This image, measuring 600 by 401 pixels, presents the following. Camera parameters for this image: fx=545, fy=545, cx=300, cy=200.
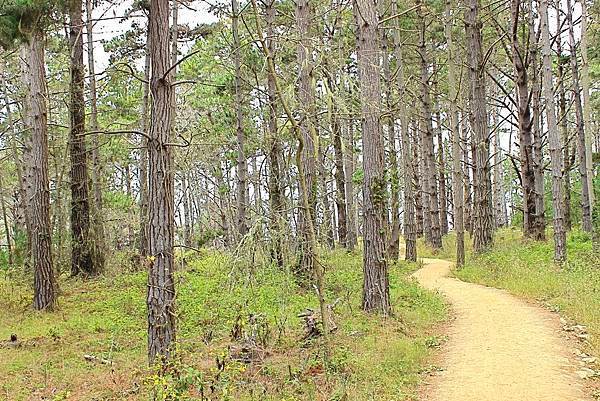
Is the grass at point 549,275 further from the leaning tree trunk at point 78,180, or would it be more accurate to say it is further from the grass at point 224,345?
the leaning tree trunk at point 78,180

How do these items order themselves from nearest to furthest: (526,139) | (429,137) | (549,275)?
(549,275), (526,139), (429,137)

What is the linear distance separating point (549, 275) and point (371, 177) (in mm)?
4737

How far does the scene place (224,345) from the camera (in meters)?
7.69

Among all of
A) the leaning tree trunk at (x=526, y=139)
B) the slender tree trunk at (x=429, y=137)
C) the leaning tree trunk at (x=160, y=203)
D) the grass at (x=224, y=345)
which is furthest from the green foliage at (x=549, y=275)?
the leaning tree trunk at (x=160, y=203)

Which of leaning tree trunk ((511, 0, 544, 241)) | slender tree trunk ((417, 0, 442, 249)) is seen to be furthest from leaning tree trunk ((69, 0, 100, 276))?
leaning tree trunk ((511, 0, 544, 241))

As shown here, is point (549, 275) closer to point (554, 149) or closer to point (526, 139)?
point (554, 149)

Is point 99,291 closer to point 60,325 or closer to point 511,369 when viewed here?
point 60,325

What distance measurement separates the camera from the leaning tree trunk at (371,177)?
8789 millimetres

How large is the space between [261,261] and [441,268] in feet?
36.0

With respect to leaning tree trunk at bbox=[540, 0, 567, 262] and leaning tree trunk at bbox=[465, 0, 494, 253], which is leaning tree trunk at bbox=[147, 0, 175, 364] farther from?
leaning tree trunk at bbox=[465, 0, 494, 253]

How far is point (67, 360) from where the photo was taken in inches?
293

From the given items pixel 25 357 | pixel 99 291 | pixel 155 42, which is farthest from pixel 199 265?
pixel 155 42

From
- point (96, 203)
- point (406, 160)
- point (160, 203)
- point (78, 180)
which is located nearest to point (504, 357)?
point (160, 203)

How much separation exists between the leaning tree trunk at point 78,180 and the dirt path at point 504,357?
8.82 meters
